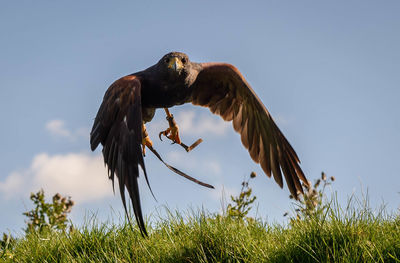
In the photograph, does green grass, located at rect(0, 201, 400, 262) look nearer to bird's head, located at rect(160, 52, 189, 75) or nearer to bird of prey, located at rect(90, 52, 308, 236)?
bird of prey, located at rect(90, 52, 308, 236)

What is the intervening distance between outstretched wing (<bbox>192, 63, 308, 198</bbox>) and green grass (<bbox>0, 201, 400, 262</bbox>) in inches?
40.5

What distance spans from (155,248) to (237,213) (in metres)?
1.35

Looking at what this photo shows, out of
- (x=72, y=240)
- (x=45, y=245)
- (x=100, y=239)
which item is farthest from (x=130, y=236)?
(x=45, y=245)

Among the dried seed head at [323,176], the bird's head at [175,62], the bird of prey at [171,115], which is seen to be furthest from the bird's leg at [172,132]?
the dried seed head at [323,176]

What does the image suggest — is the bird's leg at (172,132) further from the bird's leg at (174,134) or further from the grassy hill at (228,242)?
the grassy hill at (228,242)

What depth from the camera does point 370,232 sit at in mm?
3883

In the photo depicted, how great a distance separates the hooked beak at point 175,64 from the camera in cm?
496

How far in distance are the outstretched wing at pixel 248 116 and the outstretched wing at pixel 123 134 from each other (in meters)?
1.16

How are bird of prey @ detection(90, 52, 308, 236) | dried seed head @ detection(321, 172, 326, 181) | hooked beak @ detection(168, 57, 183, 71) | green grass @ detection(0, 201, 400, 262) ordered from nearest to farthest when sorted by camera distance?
green grass @ detection(0, 201, 400, 262) → bird of prey @ detection(90, 52, 308, 236) → hooked beak @ detection(168, 57, 183, 71) → dried seed head @ detection(321, 172, 326, 181)

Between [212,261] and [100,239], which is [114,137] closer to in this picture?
[100,239]

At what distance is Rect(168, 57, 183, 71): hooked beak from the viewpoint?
16.3 ft

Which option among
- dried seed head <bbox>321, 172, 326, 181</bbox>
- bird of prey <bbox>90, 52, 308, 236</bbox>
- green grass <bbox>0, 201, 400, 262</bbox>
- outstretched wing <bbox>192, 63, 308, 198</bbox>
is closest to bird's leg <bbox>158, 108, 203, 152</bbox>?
bird of prey <bbox>90, 52, 308, 236</bbox>

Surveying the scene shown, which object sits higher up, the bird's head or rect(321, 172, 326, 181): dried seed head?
the bird's head

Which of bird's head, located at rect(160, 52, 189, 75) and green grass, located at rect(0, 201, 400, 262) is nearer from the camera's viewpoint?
green grass, located at rect(0, 201, 400, 262)
